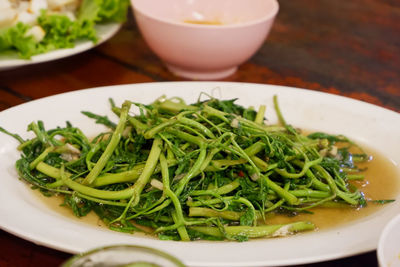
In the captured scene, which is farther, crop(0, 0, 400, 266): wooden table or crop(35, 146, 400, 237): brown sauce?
crop(0, 0, 400, 266): wooden table

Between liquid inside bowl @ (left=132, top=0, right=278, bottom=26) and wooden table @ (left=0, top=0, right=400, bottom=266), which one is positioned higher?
liquid inside bowl @ (left=132, top=0, right=278, bottom=26)

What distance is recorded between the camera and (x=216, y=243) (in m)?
1.42

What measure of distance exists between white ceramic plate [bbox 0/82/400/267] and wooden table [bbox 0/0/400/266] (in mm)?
477

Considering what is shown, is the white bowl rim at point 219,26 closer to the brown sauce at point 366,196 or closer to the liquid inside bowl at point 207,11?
the liquid inside bowl at point 207,11

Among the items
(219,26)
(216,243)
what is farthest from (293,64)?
(216,243)

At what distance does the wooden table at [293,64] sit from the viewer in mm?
2648

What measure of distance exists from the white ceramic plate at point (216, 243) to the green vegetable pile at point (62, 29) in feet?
2.00

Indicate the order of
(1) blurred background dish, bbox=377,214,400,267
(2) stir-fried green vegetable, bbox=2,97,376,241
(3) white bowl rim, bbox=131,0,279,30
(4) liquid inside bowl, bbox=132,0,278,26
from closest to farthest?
1. (1) blurred background dish, bbox=377,214,400,267
2. (2) stir-fried green vegetable, bbox=2,97,376,241
3. (3) white bowl rim, bbox=131,0,279,30
4. (4) liquid inside bowl, bbox=132,0,278,26

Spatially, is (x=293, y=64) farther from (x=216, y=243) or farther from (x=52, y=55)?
(x=216, y=243)

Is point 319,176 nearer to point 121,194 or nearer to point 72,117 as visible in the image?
point 121,194

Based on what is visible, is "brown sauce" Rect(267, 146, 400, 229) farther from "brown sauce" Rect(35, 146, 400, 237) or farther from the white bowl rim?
the white bowl rim

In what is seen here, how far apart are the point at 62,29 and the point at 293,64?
54.8 inches

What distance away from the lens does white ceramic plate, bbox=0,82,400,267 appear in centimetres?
131

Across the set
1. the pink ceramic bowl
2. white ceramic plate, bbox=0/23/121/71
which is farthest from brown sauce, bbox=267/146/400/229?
white ceramic plate, bbox=0/23/121/71
